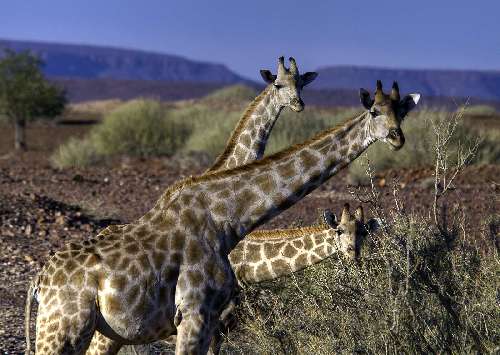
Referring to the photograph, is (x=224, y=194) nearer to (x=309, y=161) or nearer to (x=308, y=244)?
(x=309, y=161)

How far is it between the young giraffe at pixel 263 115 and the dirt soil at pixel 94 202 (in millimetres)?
932

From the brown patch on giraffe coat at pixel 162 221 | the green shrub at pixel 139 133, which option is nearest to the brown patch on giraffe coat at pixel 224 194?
the brown patch on giraffe coat at pixel 162 221

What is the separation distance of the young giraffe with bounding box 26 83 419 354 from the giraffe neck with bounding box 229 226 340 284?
1720 millimetres

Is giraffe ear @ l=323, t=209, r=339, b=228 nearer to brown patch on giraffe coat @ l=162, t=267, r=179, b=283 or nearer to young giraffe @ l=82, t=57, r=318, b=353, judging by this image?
young giraffe @ l=82, t=57, r=318, b=353

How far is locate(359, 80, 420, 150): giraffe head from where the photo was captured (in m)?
5.74

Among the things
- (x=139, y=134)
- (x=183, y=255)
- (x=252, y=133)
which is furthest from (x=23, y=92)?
(x=183, y=255)

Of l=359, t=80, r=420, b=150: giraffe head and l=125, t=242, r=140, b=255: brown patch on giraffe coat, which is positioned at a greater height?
l=359, t=80, r=420, b=150: giraffe head

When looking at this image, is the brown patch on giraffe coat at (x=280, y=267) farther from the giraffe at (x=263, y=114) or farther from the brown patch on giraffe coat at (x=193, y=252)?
the brown patch on giraffe coat at (x=193, y=252)

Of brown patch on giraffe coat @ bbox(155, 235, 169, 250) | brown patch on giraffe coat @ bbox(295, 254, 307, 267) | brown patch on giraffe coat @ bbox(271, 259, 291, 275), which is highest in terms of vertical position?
brown patch on giraffe coat @ bbox(155, 235, 169, 250)

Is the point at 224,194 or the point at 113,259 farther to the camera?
the point at 224,194

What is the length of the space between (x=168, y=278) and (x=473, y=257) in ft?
8.21

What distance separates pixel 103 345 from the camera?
585 centimetres

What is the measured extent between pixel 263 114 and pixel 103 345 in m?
4.33

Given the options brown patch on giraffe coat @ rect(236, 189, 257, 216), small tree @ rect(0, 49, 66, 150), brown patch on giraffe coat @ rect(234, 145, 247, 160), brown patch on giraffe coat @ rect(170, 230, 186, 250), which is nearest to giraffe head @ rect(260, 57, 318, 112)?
brown patch on giraffe coat @ rect(234, 145, 247, 160)
